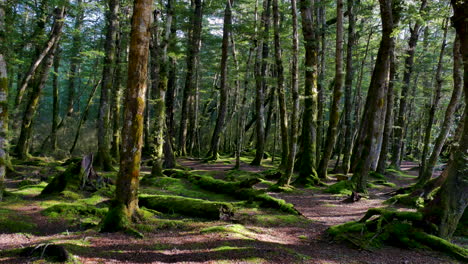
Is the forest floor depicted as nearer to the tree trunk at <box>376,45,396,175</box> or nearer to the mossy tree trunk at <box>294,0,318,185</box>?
the mossy tree trunk at <box>294,0,318,185</box>

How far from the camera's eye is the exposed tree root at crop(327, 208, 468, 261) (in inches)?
246

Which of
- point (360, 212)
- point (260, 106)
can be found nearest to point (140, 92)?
point (360, 212)

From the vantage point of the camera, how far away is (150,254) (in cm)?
520

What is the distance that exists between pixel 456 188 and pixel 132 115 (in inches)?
257

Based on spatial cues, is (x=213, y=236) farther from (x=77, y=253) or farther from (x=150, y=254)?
(x=77, y=253)

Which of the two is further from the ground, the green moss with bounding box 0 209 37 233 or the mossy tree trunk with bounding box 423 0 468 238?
the mossy tree trunk with bounding box 423 0 468 238

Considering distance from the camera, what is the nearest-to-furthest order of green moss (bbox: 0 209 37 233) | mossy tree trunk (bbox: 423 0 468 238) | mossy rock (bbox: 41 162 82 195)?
mossy tree trunk (bbox: 423 0 468 238)
green moss (bbox: 0 209 37 233)
mossy rock (bbox: 41 162 82 195)

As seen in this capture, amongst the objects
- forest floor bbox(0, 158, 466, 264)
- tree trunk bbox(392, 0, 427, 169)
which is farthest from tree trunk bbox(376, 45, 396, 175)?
forest floor bbox(0, 158, 466, 264)

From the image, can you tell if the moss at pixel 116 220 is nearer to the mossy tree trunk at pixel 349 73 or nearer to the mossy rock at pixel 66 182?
the mossy rock at pixel 66 182

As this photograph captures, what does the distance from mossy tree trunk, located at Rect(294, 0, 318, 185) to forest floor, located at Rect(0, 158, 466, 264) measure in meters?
3.45

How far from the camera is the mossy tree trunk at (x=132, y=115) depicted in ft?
20.8

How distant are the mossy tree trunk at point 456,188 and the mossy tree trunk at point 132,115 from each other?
609 centimetres

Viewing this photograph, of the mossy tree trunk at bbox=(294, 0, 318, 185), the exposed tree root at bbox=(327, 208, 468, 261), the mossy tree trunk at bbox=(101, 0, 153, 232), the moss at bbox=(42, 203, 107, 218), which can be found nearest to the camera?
the exposed tree root at bbox=(327, 208, 468, 261)

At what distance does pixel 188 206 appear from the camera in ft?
27.6
